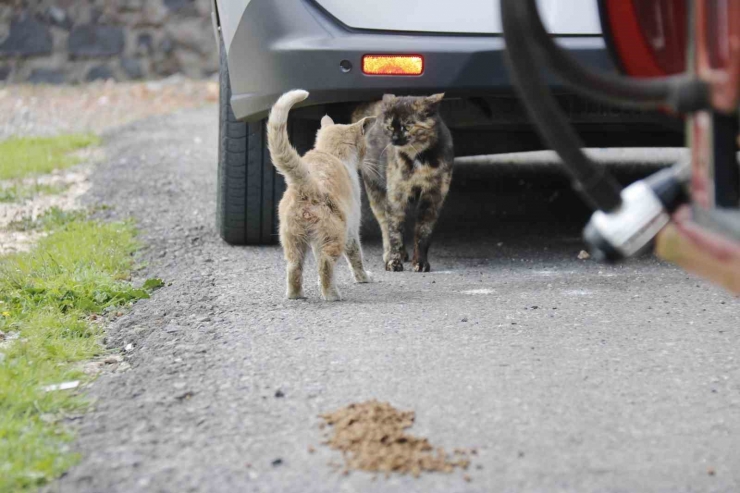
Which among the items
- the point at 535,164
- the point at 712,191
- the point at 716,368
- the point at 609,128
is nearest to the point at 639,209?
the point at 712,191

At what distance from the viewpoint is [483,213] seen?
606cm

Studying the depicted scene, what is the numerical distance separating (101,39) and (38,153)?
16.5 ft

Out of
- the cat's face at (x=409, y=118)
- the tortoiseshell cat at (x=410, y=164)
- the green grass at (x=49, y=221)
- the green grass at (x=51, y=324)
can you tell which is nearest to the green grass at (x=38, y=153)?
the green grass at (x=49, y=221)

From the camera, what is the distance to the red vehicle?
1.65 m

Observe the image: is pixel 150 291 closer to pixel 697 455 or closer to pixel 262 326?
pixel 262 326

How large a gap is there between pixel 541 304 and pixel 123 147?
19.1 feet

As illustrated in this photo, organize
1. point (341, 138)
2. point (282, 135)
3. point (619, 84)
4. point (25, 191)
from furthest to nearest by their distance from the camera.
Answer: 1. point (25, 191)
2. point (341, 138)
3. point (282, 135)
4. point (619, 84)

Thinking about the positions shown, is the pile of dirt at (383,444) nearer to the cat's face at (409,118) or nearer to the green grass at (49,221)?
the cat's face at (409,118)

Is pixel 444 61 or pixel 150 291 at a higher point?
pixel 444 61

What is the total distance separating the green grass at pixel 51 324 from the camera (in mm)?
2363

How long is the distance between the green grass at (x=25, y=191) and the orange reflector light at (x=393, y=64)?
10.9ft

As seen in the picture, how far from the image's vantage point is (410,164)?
4.75 m

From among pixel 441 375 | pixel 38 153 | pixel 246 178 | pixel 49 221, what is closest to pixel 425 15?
pixel 246 178

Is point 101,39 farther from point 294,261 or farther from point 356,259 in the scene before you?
point 294,261
